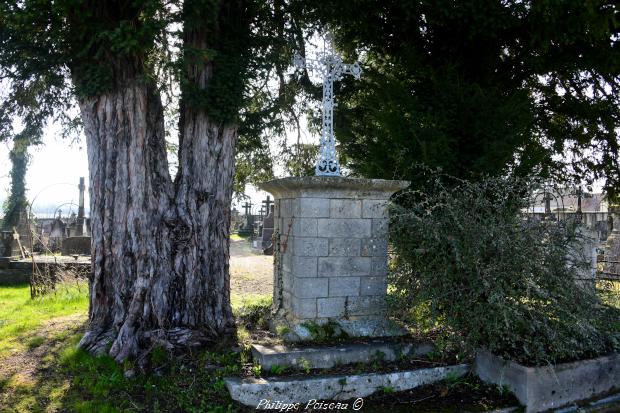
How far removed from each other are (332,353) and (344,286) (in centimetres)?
76

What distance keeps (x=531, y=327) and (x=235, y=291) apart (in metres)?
5.67

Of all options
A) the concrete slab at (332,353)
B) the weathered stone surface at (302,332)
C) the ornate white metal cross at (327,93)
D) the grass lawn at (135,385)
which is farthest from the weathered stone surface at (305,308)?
the ornate white metal cross at (327,93)

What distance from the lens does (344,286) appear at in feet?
16.3

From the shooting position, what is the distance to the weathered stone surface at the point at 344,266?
4.88 meters

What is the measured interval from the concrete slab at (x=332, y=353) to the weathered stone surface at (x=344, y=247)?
35.7 inches

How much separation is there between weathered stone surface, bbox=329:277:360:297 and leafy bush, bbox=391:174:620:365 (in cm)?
45

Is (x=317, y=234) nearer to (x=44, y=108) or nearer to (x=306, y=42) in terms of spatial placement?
(x=306, y=42)

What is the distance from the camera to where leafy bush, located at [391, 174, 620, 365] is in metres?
4.21

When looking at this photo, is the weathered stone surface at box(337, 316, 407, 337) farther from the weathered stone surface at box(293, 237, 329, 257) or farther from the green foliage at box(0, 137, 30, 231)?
the green foliage at box(0, 137, 30, 231)

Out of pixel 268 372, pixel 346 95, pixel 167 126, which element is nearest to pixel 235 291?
pixel 167 126

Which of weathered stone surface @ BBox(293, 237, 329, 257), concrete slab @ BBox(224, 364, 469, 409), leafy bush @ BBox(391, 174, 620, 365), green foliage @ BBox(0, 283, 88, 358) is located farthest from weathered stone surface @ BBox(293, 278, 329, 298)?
green foliage @ BBox(0, 283, 88, 358)

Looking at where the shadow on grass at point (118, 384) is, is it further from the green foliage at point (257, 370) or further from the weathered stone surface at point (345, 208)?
the weathered stone surface at point (345, 208)

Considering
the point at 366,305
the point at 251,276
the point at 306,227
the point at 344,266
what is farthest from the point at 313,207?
the point at 251,276

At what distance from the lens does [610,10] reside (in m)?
5.55
